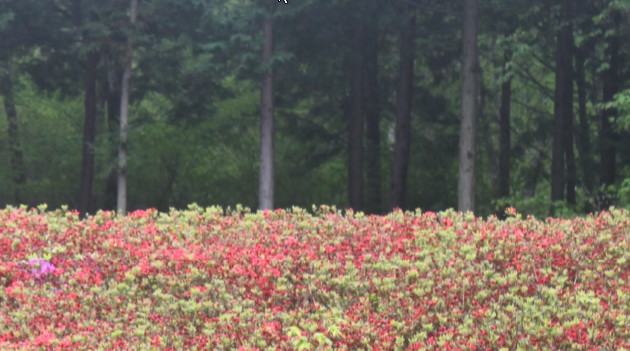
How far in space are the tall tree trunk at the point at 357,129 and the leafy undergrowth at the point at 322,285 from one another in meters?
15.5

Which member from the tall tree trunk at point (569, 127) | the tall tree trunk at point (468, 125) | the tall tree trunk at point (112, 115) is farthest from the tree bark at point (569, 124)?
the tall tree trunk at point (112, 115)

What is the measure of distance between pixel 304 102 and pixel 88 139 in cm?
729

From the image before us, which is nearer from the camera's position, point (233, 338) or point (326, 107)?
point (233, 338)

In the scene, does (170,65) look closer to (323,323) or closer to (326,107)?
(326,107)

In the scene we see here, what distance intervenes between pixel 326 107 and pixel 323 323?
20417 mm

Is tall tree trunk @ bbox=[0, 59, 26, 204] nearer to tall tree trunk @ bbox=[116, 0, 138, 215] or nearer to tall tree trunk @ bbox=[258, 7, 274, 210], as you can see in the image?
tall tree trunk @ bbox=[116, 0, 138, 215]

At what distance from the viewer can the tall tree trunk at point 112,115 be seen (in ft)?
81.8

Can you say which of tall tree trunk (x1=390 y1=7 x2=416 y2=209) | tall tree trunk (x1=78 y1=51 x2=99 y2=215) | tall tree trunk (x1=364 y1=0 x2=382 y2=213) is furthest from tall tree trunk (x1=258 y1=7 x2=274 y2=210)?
tall tree trunk (x1=78 y1=51 x2=99 y2=215)

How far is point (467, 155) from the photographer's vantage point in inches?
787

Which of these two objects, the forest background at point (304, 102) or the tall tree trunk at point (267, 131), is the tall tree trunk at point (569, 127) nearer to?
the forest background at point (304, 102)

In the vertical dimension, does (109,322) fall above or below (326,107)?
below

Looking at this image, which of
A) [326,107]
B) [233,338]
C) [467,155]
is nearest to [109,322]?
[233,338]

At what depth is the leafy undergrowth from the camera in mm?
6008

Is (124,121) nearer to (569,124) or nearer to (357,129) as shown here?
(357,129)
